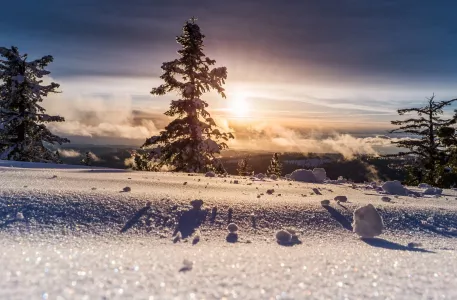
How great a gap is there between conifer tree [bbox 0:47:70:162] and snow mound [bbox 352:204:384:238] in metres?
18.9

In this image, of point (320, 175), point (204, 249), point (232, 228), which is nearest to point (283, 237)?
point (232, 228)

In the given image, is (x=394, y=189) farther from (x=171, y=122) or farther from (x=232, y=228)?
(x=171, y=122)

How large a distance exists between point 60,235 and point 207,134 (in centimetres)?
1423

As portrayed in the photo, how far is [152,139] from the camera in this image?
16.4 m

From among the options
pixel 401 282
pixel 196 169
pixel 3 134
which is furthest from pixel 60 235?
pixel 3 134

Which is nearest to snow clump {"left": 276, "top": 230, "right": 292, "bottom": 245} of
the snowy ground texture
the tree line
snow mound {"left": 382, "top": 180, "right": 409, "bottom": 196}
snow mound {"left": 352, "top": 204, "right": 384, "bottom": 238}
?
the snowy ground texture

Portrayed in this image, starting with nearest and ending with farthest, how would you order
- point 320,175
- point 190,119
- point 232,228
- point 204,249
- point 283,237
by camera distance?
point 204,249 < point 283,237 < point 232,228 < point 320,175 < point 190,119

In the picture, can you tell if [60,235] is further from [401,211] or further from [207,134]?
[207,134]

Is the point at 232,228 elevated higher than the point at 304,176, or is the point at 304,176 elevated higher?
the point at 304,176

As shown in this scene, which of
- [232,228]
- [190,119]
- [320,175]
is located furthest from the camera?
[190,119]

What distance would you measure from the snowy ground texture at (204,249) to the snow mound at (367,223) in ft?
0.30

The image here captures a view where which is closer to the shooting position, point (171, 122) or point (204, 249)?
point (204, 249)

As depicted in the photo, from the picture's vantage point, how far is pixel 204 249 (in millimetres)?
2320

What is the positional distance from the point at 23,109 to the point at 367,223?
68.0ft
